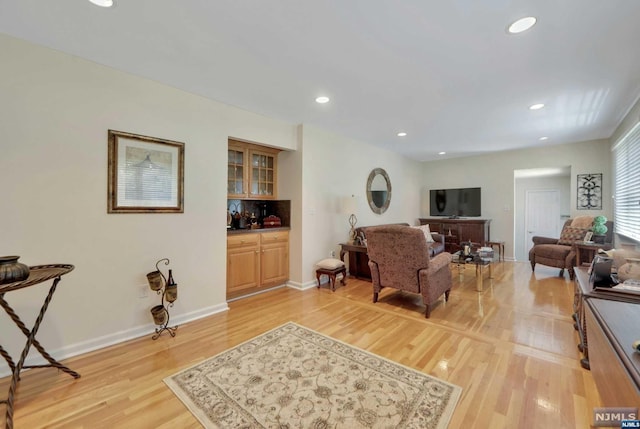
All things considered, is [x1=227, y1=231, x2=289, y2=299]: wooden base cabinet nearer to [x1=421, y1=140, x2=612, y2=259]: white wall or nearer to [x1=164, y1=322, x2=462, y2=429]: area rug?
[x1=164, y1=322, x2=462, y2=429]: area rug

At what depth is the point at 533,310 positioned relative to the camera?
10.5 ft

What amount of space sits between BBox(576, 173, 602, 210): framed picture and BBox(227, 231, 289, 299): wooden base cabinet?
5.74 meters

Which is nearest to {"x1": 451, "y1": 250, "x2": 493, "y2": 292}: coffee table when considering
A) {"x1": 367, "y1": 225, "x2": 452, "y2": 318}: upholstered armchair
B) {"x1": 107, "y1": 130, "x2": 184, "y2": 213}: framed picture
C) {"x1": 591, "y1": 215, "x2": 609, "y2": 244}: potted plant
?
{"x1": 367, "y1": 225, "x2": 452, "y2": 318}: upholstered armchair

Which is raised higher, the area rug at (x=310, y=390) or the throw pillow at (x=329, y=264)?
the throw pillow at (x=329, y=264)

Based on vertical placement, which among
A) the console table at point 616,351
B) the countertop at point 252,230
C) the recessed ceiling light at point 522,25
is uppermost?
the recessed ceiling light at point 522,25

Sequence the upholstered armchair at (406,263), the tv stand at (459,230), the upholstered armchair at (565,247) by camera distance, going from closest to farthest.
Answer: the upholstered armchair at (406,263), the upholstered armchair at (565,247), the tv stand at (459,230)

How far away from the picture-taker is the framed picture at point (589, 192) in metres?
5.05

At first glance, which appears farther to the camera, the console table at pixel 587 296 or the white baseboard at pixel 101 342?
the white baseboard at pixel 101 342

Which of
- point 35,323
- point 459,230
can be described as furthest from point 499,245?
point 35,323

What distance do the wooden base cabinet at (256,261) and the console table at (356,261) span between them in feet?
3.47

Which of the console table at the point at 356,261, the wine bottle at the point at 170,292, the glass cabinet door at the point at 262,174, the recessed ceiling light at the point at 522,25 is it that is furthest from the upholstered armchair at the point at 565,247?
the wine bottle at the point at 170,292

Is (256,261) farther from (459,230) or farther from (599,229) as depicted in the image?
(599,229)

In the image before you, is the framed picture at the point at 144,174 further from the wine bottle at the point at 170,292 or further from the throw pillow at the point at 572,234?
the throw pillow at the point at 572,234

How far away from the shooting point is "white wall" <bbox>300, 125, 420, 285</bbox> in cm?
423
